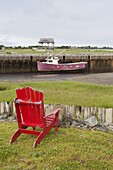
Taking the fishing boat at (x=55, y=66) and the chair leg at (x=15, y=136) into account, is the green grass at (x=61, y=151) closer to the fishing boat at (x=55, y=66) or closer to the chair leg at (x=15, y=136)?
the chair leg at (x=15, y=136)

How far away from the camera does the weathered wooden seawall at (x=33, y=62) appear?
37.5 m

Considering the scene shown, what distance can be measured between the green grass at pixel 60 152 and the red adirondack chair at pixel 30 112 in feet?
0.63

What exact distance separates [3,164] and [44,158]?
0.76 metres

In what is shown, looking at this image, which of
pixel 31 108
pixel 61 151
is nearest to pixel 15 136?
pixel 31 108

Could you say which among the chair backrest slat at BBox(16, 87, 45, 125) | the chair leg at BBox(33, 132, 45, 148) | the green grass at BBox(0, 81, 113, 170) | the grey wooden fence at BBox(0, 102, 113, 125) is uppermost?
the chair backrest slat at BBox(16, 87, 45, 125)

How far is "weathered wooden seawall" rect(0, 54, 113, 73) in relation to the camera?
1476 inches

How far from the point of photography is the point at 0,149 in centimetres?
538

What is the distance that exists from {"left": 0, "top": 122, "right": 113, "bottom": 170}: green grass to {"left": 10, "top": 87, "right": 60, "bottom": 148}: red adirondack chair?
193mm

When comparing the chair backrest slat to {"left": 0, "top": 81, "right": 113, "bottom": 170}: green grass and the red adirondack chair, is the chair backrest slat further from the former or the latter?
{"left": 0, "top": 81, "right": 113, "bottom": 170}: green grass

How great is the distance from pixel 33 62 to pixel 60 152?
34942mm

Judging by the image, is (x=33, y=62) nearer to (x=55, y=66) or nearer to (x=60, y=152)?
(x=55, y=66)

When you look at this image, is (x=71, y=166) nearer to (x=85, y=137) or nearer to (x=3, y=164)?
(x=3, y=164)

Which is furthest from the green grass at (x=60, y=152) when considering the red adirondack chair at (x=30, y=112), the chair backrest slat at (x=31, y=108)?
the chair backrest slat at (x=31, y=108)

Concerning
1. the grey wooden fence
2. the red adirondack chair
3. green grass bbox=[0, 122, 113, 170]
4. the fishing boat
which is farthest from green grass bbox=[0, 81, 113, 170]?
the fishing boat
